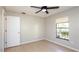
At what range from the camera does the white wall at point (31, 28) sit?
5496mm

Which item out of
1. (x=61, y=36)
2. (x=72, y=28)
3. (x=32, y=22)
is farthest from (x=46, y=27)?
(x=72, y=28)

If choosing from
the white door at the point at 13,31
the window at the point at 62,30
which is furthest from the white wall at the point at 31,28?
the window at the point at 62,30

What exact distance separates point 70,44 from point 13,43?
369 centimetres

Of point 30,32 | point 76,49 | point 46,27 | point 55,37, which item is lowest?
point 76,49

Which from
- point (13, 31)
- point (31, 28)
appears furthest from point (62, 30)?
point (13, 31)

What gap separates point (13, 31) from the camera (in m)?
4.73

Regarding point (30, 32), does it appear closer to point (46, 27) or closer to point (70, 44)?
point (46, 27)

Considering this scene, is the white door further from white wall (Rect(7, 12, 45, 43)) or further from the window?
the window

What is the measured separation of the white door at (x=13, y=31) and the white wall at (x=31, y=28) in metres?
0.40

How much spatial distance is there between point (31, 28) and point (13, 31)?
178 cm

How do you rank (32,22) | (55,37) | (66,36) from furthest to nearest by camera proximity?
(32,22)
(55,37)
(66,36)

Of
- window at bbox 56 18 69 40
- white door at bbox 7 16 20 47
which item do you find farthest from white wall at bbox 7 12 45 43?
window at bbox 56 18 69 40

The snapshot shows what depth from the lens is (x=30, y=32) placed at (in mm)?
6059

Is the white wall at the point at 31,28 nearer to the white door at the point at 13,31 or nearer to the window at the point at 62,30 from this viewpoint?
the white door at the point at 13,31
